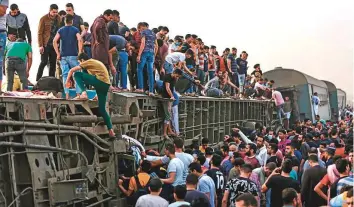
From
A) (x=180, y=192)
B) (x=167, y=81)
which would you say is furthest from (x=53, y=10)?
(x=180, y=192)

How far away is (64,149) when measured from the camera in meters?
8.08

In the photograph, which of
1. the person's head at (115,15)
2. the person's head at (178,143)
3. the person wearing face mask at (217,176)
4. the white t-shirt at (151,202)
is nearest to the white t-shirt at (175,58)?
the person's head at (115,15)

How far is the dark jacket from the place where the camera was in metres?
11.5

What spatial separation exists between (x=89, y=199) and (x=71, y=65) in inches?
123

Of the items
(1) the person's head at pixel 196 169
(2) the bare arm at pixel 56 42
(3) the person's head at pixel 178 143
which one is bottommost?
(1) the person's head at pixel 196 169

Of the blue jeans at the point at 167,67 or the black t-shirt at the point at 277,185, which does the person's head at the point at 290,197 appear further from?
the blue jeans at the point at 167,67

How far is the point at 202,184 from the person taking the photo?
791cm

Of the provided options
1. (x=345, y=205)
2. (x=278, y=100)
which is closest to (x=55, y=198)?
(x=345, y=205)

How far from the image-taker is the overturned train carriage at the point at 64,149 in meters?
7.23

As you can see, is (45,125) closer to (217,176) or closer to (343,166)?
(217,176)

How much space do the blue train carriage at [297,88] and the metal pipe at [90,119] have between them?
16.0 metres

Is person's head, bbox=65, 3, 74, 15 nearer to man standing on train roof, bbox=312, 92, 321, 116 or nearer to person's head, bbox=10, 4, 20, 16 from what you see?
person's head, bbox=10, 4, 20, 16

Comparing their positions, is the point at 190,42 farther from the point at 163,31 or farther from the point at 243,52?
the point at 243,52

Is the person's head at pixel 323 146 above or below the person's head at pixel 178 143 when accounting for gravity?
below
